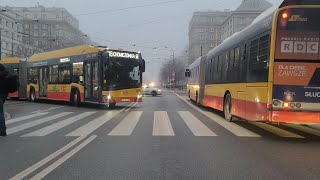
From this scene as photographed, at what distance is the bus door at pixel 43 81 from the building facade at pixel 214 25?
56.0 metres

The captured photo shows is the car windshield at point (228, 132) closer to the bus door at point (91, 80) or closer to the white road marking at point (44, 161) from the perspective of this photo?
the white road marking at point (44, 161)

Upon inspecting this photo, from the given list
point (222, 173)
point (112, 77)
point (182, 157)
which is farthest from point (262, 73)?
point (112, 77)

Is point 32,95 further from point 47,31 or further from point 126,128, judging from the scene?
point 47,31

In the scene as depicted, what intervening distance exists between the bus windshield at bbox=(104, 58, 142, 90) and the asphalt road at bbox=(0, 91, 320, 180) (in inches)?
284

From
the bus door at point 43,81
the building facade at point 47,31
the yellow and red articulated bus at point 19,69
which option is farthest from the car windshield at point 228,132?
the building facade at point 47,31

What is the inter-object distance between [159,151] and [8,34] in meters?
75.7

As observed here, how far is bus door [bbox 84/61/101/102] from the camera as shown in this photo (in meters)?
20.6

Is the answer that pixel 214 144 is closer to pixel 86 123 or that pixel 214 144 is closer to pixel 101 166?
pixel 101 166

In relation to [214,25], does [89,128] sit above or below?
below

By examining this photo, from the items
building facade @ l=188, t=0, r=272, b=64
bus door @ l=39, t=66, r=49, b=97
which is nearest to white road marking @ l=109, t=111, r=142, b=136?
bus door @ l=39, t=66, r=49, b=97

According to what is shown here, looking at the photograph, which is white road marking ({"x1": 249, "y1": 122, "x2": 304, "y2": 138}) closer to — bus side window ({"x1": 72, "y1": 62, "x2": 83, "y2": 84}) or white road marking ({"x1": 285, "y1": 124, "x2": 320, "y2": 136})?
white road marking ({"x1": 285, "y1": 124, "x2": 320, "y2": 136})

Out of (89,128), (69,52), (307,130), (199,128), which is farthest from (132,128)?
(69,52)

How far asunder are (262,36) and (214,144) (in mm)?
3087

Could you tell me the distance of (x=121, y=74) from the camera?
20.9 meters
